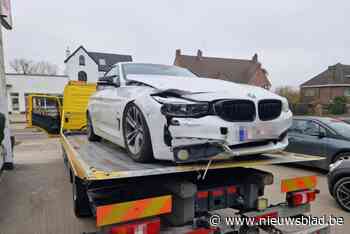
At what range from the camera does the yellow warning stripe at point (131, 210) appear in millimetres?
2023

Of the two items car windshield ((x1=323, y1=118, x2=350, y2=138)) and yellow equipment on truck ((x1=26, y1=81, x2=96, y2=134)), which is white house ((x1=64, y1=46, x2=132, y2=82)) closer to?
yellow equipment on truck ((x1=26, y1=81, x2=96, y2=134))

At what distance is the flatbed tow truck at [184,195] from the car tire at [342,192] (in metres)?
1.35

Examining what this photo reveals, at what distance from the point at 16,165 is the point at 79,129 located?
2.27 meters

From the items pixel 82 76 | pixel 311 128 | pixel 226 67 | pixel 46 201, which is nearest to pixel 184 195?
pixel 46 201

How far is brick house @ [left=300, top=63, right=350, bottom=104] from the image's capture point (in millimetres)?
36719

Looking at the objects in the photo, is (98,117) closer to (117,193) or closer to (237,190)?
(117,193)

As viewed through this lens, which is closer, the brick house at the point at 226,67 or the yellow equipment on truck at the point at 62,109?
the yellow equipment on truck at the point at 62,109

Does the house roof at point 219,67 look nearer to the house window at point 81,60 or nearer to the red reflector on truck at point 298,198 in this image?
the house window at point 81,60

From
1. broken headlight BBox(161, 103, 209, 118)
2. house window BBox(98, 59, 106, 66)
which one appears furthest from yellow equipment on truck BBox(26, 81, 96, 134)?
house window BBox(98, 59, 106, 66)

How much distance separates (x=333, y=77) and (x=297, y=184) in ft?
138

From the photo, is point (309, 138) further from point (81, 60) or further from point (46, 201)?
point (81, 60)

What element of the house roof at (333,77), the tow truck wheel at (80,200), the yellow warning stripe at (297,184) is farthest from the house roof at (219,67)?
the yellow warning stripe at (297,184)

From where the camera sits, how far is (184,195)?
2.37 metres

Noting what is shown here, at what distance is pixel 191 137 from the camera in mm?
2352
